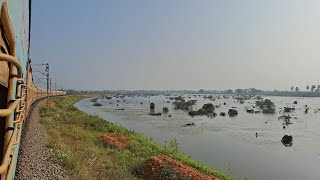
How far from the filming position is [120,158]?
719 inches

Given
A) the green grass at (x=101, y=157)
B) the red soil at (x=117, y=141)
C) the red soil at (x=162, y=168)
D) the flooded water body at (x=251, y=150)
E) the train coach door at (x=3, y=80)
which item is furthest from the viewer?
the flooded water body at (x=251, y=150)

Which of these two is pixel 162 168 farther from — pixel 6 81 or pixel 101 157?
pixel 6 81

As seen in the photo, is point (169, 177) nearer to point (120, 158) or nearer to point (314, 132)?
point (120, 158)

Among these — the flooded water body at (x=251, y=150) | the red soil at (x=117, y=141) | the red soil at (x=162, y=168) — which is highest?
the red soil at (x=117, y=141)

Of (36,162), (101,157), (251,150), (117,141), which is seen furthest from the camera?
(251,150)

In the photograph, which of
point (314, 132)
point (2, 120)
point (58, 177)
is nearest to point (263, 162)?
point (58, 177)

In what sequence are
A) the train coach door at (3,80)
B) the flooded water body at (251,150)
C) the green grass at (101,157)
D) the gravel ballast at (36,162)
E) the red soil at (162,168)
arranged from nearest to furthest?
1. the train coach door at (3,80)
2. the gravel ballast at (36,162)
3. the green grass at (101,157)
4. the red soil at (162,168)
5. the flooded water body at (251,150)

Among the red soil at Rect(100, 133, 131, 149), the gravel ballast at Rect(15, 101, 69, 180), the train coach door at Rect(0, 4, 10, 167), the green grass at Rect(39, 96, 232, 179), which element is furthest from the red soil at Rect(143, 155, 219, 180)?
the train coach door at Rect(0, 4, 10, 167)

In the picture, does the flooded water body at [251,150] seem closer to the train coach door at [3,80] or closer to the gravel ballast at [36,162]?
the gravel ballast at [36,162]

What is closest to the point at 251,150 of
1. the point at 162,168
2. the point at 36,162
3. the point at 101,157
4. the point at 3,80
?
the point at 162,168

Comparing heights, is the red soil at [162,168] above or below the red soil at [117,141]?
below

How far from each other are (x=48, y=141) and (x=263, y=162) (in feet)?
52.3

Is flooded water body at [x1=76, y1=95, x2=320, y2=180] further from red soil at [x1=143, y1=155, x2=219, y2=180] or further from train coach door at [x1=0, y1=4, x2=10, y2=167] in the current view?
train coach door at [x1=0, y1=4, x2=10, y2=167]

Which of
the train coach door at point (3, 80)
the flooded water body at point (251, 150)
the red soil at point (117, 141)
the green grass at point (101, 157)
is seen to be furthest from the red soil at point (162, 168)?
the train coach door at point (3, 80)
